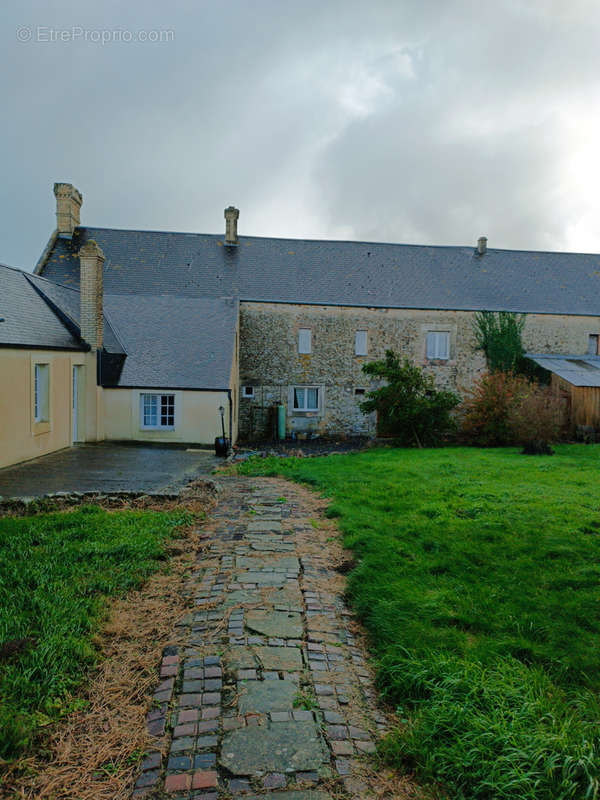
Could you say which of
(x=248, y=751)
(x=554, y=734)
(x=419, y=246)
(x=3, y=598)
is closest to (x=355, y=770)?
(x=248, y=751)

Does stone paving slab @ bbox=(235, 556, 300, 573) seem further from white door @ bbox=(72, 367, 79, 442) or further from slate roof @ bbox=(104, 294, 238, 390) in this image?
white door @ bbox=(72, 367, 79, 442)

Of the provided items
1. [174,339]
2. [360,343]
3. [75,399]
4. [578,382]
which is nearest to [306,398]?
[360,343]

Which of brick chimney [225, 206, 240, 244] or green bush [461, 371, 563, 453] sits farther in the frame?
brick chimney [225, 206, 240, 244]

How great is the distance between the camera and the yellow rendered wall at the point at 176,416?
55.4 feet

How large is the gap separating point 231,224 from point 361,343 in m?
8.67

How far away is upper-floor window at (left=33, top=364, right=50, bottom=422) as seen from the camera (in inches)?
528

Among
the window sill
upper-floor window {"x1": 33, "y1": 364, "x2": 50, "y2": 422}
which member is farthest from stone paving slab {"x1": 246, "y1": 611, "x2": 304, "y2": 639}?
the window sill

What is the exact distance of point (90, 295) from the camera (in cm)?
1595

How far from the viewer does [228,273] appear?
24.1m

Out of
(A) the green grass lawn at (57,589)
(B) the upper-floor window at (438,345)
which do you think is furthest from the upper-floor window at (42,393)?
(B) the upper-floor window at (438,345)

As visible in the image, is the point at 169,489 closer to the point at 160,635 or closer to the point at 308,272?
the point at 160,635

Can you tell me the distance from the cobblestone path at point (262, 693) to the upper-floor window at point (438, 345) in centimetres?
1981

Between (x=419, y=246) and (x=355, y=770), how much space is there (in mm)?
26540

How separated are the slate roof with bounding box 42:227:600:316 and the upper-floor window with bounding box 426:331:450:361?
4.26ft
